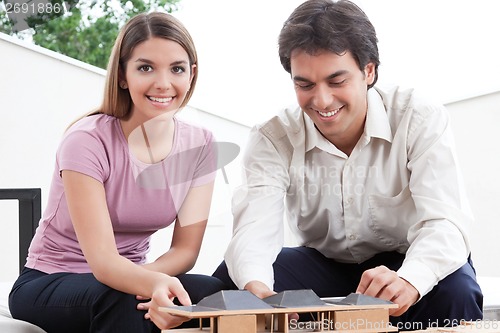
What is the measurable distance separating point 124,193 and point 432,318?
73 cm

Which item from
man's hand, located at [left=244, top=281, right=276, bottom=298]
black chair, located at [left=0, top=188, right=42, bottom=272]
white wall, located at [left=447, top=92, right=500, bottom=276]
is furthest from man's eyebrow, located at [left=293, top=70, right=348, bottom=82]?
white wall, located at [left=447, top=92, right=500, bottom=276]

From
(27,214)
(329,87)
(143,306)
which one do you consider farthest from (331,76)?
(27,214)

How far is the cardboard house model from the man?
0.32 metres

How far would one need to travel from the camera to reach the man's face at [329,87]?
162cm

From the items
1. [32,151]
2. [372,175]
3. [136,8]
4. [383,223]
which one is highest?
[136,8]

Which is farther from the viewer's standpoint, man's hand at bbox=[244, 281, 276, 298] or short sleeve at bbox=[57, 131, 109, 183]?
short sleeve at bbox=[57, 131, 109, 183]

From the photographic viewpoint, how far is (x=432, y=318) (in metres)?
1.57

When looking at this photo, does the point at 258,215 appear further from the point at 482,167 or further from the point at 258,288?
the point at 482,167

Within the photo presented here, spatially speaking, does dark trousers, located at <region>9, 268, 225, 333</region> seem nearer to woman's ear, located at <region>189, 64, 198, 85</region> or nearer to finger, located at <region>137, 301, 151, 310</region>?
finger, located at <region>137, 301, 151, 310</region>

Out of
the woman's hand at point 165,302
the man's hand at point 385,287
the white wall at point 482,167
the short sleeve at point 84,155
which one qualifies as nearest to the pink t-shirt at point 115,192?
the short sleeve at point 84,155

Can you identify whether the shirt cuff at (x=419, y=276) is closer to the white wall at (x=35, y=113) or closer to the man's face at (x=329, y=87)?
the man's face at (x=329, y=87)

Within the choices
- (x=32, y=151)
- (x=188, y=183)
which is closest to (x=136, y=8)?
(x=32, y=151)

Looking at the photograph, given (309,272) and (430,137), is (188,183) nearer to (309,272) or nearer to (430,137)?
(309,272)

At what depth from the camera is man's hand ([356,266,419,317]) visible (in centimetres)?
135
